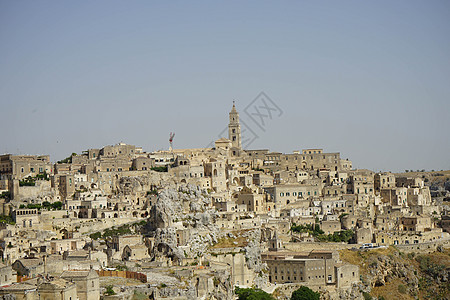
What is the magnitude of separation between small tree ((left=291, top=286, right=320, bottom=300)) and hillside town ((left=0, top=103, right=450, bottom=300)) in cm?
119

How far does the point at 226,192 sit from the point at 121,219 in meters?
11.2

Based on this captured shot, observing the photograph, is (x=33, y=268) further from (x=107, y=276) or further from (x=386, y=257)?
(x=386, y=257)

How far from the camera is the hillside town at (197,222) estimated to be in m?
48.9

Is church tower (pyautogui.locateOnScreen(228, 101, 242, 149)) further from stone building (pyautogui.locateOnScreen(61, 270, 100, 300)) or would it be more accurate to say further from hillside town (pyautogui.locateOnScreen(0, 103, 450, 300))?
stone building (pyautogui.locateOnScreen(61, 270, 100, 300))

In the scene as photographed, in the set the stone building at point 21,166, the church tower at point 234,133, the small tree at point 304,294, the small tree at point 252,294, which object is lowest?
the small tree at point 304,294

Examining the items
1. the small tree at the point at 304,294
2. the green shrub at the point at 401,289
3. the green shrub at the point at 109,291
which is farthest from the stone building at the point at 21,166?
the green shrub at the point at 401,289

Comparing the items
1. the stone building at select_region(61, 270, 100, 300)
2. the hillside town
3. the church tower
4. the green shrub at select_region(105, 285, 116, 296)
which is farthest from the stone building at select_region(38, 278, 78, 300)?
the church tower

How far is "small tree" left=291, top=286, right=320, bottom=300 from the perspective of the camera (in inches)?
2149

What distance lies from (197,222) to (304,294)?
10.0m

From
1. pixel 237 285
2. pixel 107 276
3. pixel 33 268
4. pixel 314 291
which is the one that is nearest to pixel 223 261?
pixel 237 285

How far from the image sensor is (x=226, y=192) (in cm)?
7038

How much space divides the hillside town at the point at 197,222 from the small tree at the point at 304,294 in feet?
3.91

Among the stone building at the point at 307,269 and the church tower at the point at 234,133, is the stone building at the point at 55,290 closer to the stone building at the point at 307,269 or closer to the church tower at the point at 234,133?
the stone building at the point at 307,269

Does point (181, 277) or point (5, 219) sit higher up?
point (5, 219)
